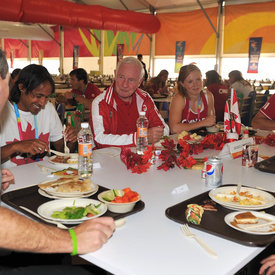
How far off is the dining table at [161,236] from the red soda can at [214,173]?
34 millimetres

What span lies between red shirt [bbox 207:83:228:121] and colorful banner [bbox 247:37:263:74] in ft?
18.8

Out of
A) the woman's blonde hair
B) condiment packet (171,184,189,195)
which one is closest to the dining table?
condiment packet (171,184,189,195)

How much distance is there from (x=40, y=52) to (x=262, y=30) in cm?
1174

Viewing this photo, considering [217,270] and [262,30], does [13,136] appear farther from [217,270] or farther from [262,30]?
[262,30]

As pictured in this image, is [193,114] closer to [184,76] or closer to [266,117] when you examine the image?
[184,76]

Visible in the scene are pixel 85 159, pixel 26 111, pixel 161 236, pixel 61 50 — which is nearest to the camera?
pixel 161 236

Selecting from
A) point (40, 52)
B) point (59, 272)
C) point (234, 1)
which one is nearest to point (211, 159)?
point (59, 272)

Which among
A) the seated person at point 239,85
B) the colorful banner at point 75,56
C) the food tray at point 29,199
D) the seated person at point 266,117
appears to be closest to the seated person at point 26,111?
the food tray at point 29,199

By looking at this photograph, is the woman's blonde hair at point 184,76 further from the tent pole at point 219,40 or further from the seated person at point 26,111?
the tent pole at point 219,40

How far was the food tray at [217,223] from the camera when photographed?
112cm

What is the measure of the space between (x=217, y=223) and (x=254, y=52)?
10456 millimetres

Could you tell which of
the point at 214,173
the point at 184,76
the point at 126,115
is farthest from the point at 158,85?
the point at 214,173

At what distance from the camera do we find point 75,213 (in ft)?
4.18

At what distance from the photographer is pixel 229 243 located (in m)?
1.13
